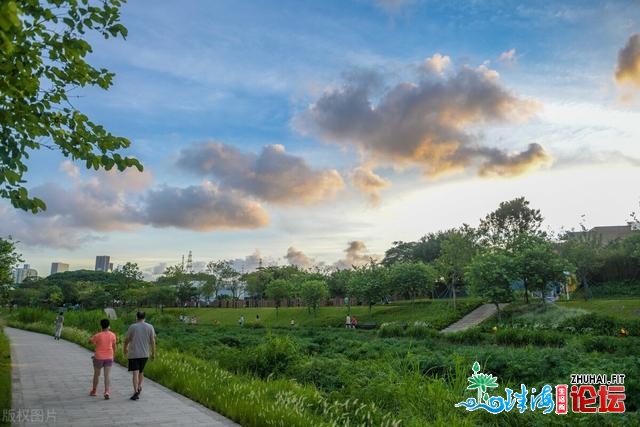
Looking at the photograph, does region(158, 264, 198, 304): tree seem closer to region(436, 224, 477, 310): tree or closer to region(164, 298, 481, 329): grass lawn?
region(164, 298, 481, 329): grass lawn

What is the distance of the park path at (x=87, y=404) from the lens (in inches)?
320

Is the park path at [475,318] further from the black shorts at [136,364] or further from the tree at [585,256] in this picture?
the black shorts at [136,364]

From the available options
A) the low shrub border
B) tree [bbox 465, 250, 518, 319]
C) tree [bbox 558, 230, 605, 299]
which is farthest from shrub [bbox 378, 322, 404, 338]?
the low shrub border

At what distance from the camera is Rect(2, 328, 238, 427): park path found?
8.13 meters

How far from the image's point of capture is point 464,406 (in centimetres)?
844

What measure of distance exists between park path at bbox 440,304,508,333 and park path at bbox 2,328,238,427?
28.1m

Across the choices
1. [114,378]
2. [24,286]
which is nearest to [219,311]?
[114,378]

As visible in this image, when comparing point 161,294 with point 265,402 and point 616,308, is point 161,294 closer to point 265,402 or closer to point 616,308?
point 616,308

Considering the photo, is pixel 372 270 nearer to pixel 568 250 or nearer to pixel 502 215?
pixel 568 250

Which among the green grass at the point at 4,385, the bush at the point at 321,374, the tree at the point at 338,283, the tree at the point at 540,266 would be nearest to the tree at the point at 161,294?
the tree at the point at 338,283

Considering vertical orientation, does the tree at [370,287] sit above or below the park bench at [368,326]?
above

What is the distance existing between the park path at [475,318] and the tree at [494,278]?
2.65m

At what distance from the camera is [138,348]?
34.0 ft

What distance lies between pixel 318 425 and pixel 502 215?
7744 cm
